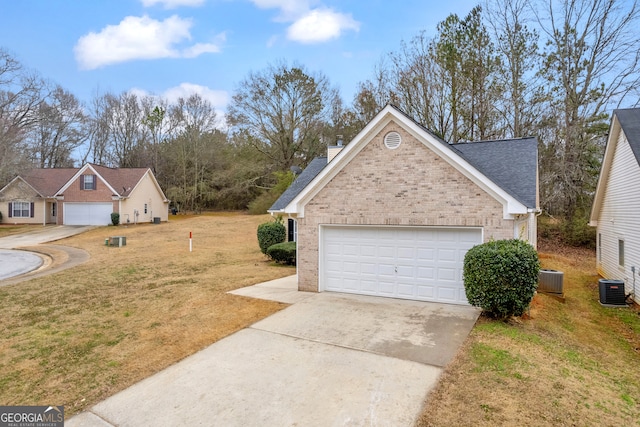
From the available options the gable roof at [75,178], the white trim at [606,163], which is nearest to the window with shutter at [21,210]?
the gable roof at [75,178]

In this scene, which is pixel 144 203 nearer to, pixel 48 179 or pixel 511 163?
pixel 48 179

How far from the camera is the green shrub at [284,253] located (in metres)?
15.5

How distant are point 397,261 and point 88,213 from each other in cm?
3103

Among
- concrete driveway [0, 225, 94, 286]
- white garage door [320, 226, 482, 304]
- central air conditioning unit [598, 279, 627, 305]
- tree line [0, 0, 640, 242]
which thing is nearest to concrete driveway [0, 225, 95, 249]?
concrete driveway [0, 225, 94, 286]

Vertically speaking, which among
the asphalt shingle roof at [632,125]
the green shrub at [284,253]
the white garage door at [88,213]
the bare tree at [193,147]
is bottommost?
the green shrub at [284,253]

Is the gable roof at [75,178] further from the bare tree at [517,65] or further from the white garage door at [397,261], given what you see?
the bare tree at [517,65]

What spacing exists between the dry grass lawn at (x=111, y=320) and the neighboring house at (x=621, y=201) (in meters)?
11.5

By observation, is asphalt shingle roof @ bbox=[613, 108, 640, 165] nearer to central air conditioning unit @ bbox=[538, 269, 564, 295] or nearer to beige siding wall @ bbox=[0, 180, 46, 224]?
central air conditioning unit @ bbox=[538, 269, 564, 295]

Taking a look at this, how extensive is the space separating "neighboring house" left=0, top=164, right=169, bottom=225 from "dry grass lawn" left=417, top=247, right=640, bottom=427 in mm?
31775

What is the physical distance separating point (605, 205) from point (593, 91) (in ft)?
37.5

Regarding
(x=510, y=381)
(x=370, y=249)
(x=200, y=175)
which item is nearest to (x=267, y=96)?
(x=200, y=175)

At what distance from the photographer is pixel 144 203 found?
3388 centimetres

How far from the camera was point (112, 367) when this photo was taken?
5.77 metres

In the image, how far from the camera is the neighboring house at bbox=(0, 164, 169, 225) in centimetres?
3041
